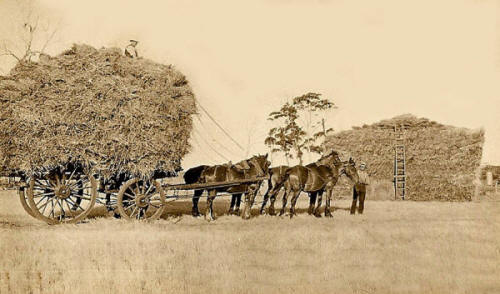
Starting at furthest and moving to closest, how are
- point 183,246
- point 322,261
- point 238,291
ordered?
point 183,246
point 322,261
point 238,291

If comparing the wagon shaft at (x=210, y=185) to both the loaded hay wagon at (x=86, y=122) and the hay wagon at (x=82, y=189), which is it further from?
the loaded hay wagon at (x=86, y=122)

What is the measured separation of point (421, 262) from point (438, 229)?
399 cm

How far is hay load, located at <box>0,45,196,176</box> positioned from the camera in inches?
404

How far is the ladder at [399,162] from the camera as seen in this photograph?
24469 millimetres

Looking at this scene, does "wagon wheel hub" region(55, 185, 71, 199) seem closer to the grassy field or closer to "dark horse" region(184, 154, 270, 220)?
the grassy field

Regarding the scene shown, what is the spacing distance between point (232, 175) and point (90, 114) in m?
4.60

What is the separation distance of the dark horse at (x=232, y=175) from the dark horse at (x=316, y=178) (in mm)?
898

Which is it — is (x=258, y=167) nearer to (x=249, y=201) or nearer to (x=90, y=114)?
(x=249, y=201)

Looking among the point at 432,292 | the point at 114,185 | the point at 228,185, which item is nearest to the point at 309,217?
the point at 228,185

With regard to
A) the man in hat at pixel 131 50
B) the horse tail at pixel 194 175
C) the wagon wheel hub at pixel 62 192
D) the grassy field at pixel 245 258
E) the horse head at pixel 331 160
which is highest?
the man in hat at pixel 131 50

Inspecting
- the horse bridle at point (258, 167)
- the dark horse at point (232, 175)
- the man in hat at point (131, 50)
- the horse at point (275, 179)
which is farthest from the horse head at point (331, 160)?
the man in hat at point (131, 50)

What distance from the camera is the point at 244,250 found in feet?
28.4

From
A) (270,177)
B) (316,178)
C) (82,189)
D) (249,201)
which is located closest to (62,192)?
(82,189)

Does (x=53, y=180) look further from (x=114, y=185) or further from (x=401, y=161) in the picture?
(x=401, y=161)
